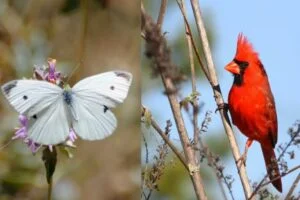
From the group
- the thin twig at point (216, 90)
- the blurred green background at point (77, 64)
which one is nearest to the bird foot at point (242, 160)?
the thin twig at point (216, 90)

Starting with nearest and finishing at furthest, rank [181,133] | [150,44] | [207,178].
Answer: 1. [150,44]
2. [181,133]
3. [207,178]

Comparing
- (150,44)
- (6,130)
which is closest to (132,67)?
(6,130)

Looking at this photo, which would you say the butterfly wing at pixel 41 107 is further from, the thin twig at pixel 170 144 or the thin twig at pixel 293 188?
the thin twig at pixel 293 188

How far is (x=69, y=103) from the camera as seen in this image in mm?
705

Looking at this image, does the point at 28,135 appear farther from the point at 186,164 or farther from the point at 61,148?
the point at 186,164

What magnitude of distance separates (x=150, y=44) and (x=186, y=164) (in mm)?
172

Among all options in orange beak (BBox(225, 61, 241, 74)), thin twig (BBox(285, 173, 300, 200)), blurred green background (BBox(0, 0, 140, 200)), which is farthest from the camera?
blurred green background (BBox(0, 0, 140, 200))

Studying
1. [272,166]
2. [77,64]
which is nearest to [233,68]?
[272,166]

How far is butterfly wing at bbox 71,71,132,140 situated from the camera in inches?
26.8

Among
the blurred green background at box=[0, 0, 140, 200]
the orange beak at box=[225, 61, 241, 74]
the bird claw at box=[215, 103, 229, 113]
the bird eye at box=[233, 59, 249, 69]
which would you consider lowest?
the blurred green background at box=[0, 0, 140, 200]

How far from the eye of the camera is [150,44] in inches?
19.4

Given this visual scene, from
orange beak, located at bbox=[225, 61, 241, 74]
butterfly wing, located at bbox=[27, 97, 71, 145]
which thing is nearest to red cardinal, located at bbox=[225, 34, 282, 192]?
orange beak, located at bbox=[225, 61, 241, 74]

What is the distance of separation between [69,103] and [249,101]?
0.16m

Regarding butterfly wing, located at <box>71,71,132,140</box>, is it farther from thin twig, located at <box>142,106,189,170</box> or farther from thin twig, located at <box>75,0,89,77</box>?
thin twig, located at <box>75,0,89,77</box>
